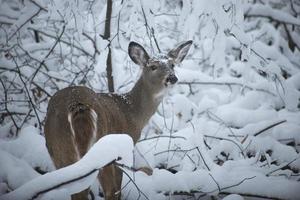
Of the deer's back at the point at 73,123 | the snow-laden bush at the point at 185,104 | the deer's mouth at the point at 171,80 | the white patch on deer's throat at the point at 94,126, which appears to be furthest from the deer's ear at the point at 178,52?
the white patch on deer's throat at the point at 94,126

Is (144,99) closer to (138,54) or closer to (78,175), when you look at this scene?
(138,54)

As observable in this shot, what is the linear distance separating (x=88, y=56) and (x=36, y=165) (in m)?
2.32

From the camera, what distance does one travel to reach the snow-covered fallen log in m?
1.90

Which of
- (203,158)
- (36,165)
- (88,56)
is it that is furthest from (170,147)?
(88,56)

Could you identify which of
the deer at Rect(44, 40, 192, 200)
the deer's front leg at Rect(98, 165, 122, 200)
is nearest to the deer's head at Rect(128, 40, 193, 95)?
the deer at Rect(44, 40, 192, 200)

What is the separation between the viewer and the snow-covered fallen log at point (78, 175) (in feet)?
6.23

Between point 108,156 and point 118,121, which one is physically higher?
point 108,156

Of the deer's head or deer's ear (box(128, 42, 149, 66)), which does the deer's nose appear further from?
deer's ear (box(128, 42, 149, 66))

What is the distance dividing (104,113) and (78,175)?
5.25 ft

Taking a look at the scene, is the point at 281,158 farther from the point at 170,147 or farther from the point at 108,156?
the point at 108,156

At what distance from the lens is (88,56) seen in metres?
5.68

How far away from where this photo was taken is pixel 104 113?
11.5 ft

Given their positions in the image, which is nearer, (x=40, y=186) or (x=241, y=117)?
(x=40, y=186)

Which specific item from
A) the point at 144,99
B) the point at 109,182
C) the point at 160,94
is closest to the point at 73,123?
the point at 109,182
